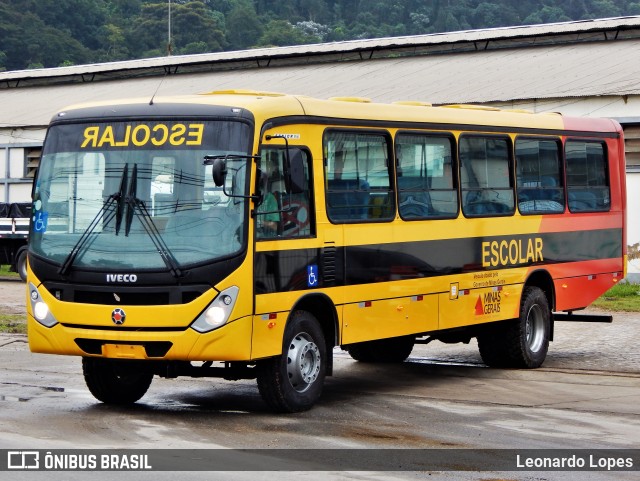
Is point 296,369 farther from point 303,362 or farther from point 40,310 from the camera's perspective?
point 40,310

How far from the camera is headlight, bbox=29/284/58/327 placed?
12375 mm

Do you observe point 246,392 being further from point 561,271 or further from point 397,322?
point 561,271

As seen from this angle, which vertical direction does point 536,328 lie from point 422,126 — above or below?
below

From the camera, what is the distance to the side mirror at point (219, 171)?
37.9 feet

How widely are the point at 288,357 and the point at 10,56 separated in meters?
82.2

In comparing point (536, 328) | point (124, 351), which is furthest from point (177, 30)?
point (124, 351)

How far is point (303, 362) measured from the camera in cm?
1279

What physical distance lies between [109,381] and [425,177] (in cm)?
417

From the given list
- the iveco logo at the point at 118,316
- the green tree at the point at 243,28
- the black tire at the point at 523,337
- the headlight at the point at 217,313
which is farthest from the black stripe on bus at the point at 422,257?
the green tree at the point at 243,28

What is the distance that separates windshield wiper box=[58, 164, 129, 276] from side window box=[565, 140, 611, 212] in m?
7.33

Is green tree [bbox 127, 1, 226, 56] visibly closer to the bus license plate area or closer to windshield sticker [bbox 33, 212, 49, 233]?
windshield sticker [bbox 33, 212, 49, 233]

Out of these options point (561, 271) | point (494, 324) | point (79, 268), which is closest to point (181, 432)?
point (79, 268)

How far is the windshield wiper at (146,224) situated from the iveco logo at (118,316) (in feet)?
1.90

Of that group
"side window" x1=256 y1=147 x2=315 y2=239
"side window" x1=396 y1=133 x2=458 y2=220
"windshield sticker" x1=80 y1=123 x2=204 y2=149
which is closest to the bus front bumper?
"side window" x1=256 y1=147 x2=315 y2=239
